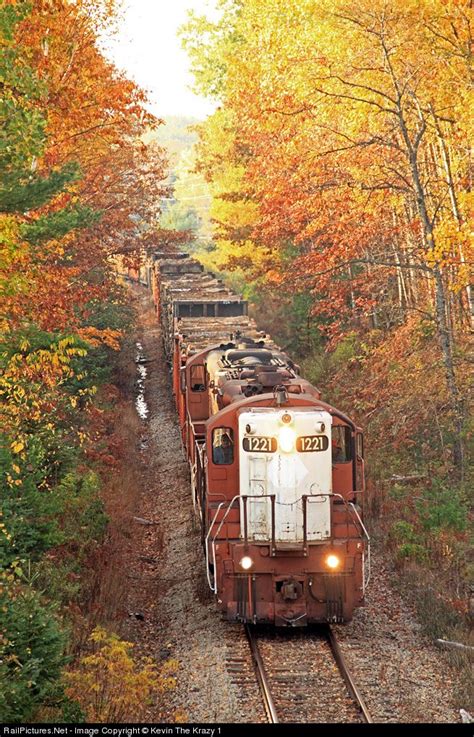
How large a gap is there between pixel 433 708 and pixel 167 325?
24184 mm

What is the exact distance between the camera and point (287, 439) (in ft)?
45.1

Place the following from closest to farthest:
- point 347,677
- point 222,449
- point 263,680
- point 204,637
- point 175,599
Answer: point 263,680 → point 347,677 → point 204,637 → point 222,449 → point 175,599

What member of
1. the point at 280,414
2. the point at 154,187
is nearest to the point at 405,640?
the point at 280,414

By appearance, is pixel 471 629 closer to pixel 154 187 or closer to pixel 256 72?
pixel 256 72

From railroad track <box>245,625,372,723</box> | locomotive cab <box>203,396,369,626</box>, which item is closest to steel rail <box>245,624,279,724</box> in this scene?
railroad track <box>245,625,372,723</box>

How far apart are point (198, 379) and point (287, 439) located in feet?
19.8

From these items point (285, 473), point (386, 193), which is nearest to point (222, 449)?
point (285, 473)

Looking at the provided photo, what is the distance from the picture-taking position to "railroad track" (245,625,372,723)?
11.3 metres

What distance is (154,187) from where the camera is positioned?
33344 mm

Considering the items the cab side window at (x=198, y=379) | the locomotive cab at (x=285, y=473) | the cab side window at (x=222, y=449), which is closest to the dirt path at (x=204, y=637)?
the locomotive cab at (x=285, y=473)

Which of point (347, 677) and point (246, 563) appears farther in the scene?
point (246, 563)

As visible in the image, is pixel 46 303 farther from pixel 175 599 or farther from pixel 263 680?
pixel 263 680

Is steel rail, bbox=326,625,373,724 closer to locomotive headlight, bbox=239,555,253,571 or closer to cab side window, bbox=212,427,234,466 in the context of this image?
locomotive headlight, bbox=239,555,253,571

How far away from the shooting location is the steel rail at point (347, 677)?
11.2 meters
